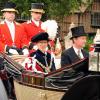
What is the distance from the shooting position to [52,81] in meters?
5.83

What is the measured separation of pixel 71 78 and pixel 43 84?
41 centimetres

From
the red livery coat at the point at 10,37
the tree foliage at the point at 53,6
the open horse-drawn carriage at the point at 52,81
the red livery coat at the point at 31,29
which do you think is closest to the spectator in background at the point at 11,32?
the red livery coat at the point at 10,37

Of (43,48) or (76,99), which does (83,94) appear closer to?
(76,99)

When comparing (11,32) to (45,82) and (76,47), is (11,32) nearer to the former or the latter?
(76,47)

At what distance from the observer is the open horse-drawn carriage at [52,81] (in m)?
5.08

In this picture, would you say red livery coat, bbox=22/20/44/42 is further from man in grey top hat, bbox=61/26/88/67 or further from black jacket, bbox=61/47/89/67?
black jacket, bbox=61/47/89/67

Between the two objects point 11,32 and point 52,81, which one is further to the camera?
point 11,32

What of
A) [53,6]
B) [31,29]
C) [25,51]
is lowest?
[53,6]

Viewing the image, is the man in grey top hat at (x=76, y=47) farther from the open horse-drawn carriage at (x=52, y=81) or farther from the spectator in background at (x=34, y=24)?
the spectator in background at (x=34, y=24)

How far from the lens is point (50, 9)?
592 inches

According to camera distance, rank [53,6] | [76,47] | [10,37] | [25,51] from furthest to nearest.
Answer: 1. [53,6]
2. [10,37]
3. [25,51]
4. [76,47]

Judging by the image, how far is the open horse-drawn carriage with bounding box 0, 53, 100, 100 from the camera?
16.7ft

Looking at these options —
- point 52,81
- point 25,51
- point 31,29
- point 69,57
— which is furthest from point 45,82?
point 31,29

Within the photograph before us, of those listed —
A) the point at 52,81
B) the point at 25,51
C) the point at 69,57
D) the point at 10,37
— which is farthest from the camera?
the point at 10,37
